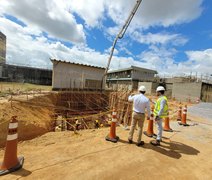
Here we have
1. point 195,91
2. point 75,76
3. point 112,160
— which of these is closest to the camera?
point 112,160

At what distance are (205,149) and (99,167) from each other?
3.78 metres

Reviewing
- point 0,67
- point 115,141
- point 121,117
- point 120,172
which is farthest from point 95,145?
point 0,67

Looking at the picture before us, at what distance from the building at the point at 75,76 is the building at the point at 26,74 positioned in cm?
2232

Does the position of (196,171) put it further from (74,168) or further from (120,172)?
(74,168)

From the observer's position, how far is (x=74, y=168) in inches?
120

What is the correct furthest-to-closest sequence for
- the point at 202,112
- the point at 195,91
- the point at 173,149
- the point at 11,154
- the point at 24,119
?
the point at 195,91, the point at 202,112, the point at 24,119, the point at 173,149, the point at 11,154

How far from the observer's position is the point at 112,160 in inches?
138

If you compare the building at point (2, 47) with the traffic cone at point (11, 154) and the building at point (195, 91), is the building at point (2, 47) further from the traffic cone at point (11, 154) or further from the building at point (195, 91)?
the building at point (195, 91)

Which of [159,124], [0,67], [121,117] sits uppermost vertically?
[0,67]

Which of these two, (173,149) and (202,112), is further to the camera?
(202,112)

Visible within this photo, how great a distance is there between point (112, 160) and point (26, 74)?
3933 cm

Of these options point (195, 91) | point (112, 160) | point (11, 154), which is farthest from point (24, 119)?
point (195, 91)

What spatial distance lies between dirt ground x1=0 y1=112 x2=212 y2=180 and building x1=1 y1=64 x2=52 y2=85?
3531 cm

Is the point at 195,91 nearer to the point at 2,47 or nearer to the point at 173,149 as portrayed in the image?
the point at 173,149
